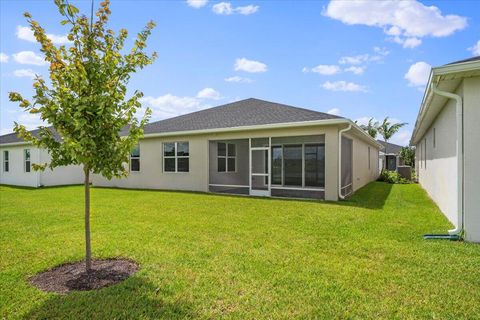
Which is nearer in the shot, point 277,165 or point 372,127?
point 277,165

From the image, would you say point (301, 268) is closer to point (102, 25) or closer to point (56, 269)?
point (56, 269)

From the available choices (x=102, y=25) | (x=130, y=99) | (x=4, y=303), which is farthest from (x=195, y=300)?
(x=102, y=25)

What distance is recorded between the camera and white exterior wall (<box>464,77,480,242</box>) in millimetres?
5504

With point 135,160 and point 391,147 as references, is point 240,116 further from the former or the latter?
point 391,147

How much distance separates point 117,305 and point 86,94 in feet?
8.55

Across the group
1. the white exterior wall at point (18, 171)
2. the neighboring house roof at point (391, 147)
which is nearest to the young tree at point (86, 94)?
the white exterior wall at point (18, 171)

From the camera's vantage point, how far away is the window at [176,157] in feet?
50.1

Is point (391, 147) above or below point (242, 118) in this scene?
below

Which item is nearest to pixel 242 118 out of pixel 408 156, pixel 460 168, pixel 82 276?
pixel 460 168

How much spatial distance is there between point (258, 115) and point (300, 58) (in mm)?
3177

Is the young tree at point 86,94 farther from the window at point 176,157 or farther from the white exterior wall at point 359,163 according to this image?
the white exterior wall at point 359,163

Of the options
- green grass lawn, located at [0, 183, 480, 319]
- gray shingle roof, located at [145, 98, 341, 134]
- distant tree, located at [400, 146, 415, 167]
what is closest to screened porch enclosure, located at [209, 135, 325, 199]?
gray shingle roof, located at [145, 98, 341, 134]

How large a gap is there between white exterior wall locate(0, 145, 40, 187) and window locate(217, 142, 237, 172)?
1176cm

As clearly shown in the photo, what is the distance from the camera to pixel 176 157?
1557cm
